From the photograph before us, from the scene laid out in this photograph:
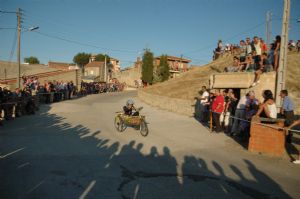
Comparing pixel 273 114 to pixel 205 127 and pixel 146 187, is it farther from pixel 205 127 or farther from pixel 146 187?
pixel 146 187

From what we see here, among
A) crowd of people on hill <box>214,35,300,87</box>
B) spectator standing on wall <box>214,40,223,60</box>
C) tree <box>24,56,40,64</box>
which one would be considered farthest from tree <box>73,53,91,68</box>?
crowd of people on hill <box>214,35,300,87</box>

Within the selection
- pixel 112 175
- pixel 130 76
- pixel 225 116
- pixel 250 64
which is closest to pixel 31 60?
pixel 130 76

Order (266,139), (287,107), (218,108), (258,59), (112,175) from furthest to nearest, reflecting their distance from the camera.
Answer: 1. (258,59)
2. (218,108)
3. (287,107)
4. (266,139)
5. (112,175)

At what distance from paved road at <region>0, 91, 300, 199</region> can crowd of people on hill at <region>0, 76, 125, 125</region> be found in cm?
400

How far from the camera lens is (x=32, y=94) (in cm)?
2216

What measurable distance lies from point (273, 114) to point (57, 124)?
9.93 meters

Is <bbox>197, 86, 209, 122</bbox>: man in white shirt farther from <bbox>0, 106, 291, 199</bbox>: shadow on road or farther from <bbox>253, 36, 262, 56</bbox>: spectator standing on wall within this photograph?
<bbox>0, 106, 291, 199</bbox>: shadow on road

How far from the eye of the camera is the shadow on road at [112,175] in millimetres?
5879

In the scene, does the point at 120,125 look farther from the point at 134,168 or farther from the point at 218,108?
the point at 134,168

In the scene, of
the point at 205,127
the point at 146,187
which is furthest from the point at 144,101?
the point at 146,187

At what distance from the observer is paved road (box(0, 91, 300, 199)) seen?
19.6 feet

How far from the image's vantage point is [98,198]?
18.2ft

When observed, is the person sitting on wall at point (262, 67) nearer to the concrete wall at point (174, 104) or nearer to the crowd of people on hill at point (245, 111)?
the crowd of people on hill at point (245, 111)

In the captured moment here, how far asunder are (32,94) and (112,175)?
17.4 meters
